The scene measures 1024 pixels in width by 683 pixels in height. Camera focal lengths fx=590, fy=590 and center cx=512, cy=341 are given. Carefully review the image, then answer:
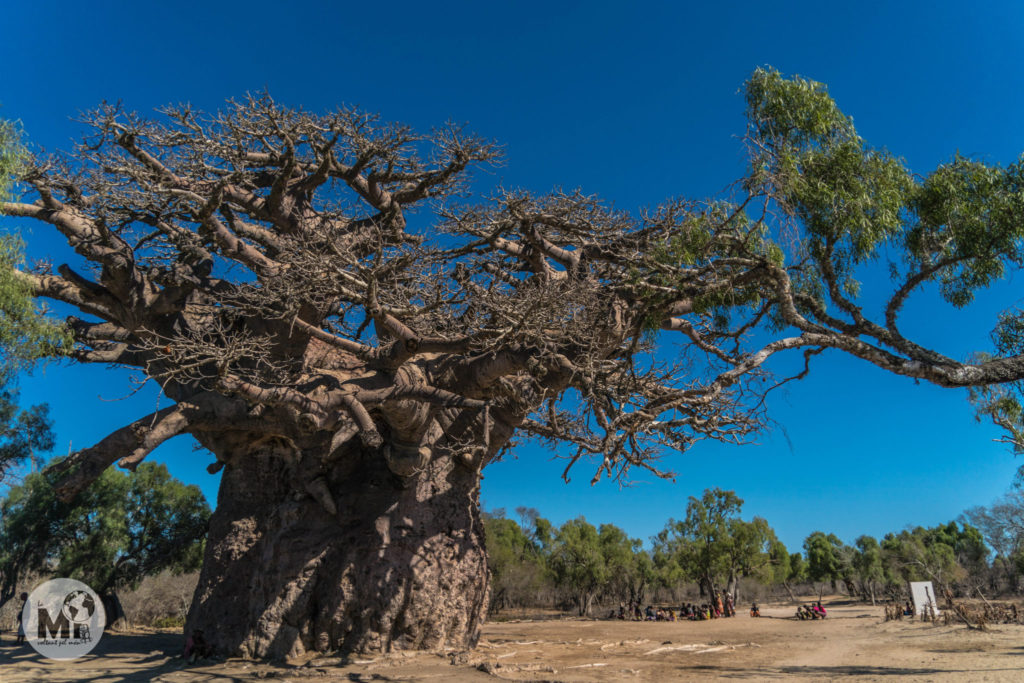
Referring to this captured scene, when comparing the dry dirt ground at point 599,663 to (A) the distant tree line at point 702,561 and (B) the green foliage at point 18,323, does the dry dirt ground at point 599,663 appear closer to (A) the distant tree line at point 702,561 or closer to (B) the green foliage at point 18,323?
(B) the green foliage at point 18,323

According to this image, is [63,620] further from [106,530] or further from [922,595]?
[922,595]

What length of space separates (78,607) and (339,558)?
29.1 feet

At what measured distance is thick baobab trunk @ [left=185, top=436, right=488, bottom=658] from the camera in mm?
8445

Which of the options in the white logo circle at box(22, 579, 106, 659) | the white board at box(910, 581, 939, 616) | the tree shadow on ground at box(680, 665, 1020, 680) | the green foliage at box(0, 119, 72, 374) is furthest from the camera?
the white board at box(910, 581, 939, 616)

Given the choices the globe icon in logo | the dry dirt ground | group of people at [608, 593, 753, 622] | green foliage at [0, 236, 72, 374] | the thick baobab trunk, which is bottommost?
group of people at [608, 593, 753, 622]

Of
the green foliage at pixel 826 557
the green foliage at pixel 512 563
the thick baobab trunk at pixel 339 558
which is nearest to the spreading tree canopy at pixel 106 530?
A: the thick baobab trunk at pixel 339 558

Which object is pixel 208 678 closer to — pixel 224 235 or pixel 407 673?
pixel 407 673

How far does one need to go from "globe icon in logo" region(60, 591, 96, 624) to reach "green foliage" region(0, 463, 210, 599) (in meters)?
3.33

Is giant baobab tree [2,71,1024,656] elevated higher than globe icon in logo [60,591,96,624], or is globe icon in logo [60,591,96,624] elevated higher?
giant baobab tree [2,71,1024,656]

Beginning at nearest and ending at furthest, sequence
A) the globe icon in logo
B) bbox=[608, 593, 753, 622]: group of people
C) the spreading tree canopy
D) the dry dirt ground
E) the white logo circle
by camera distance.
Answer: the dry dirt ground, the white logo circle, the globe icon in logo, the spreading tree canopy, bbox=[608, 593, 753, 622]: group of people

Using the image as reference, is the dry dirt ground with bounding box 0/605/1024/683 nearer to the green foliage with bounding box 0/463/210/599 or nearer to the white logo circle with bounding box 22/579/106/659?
the white logo circle with bounding box 22/579/106/659

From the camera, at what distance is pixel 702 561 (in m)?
29.2

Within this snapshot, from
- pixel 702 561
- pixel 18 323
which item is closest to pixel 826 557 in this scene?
pixel 702 561

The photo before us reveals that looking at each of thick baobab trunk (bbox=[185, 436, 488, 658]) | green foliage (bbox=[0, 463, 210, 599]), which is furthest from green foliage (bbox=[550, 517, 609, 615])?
thick baobab trunk (bbox=[185, 436, 488, 658])
